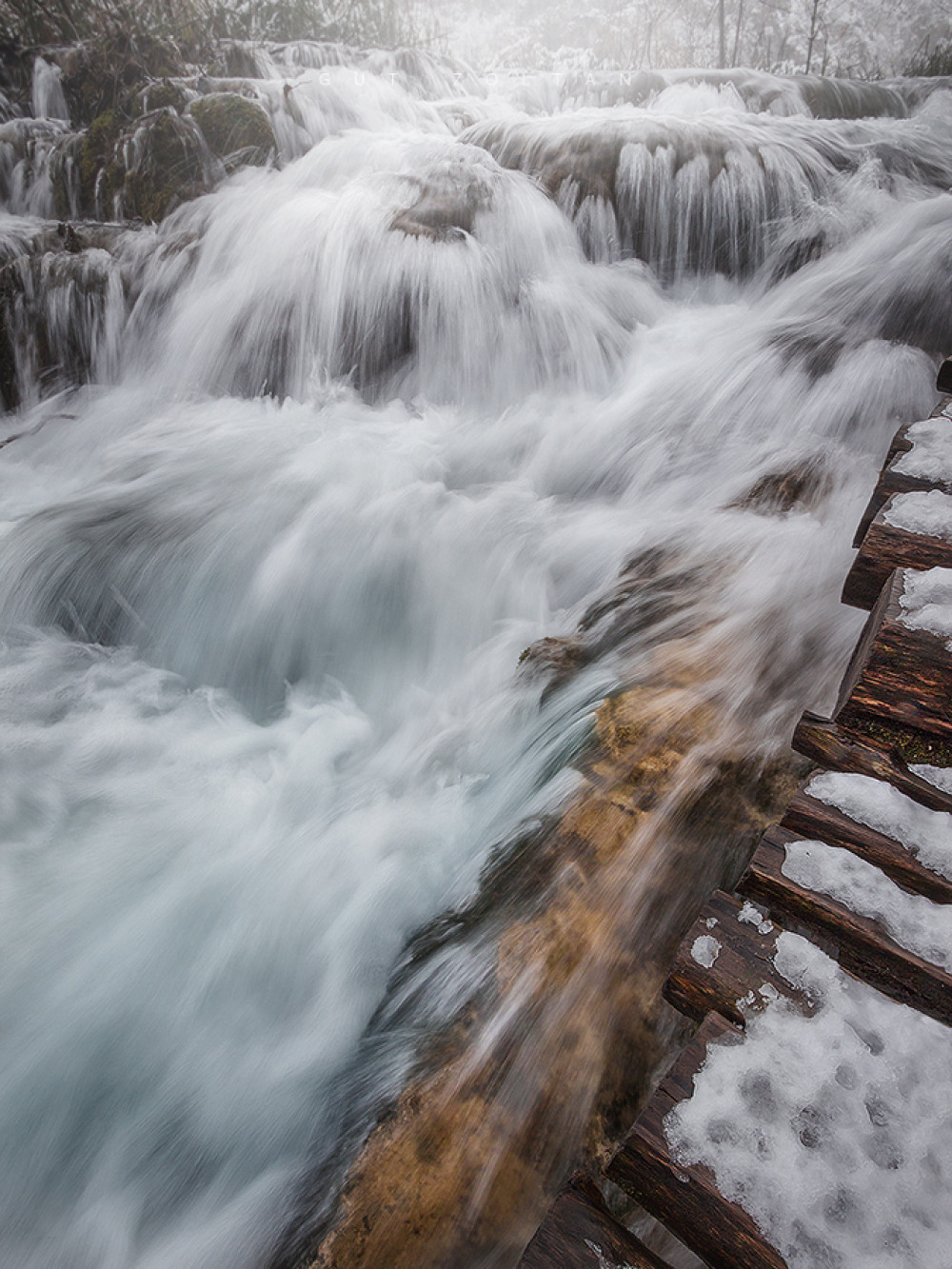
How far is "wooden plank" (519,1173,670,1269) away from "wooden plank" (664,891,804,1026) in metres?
0.38

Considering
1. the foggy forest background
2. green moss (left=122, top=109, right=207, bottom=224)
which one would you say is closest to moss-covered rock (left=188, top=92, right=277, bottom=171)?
green moss (left=122, top=109, right=207, bottom=224)

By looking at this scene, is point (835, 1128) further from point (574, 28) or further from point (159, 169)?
point (574, 28)

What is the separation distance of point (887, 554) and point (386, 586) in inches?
102

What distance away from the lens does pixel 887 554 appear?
6.14 feet

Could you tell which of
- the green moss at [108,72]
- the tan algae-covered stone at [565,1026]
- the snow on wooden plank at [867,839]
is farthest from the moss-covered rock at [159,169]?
the snow on wooden plank at [867,839]

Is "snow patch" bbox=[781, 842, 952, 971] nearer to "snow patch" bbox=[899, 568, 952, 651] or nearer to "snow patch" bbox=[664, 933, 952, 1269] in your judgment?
"snow patch" bbox=[664, 933, 952, 1269]

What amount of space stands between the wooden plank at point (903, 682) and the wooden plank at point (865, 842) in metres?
0.23

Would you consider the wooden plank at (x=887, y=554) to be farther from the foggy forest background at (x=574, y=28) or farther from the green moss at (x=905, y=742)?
the foggy forest background at (x=574, y=28)

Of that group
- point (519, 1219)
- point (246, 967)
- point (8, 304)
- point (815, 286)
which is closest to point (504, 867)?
point (519, 1219)

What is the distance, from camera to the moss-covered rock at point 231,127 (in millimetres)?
6395

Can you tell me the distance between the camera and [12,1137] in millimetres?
1941

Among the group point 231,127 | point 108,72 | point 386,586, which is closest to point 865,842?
point 386,586

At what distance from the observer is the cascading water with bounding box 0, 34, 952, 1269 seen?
179cm

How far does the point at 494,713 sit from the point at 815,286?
441 centimetres
